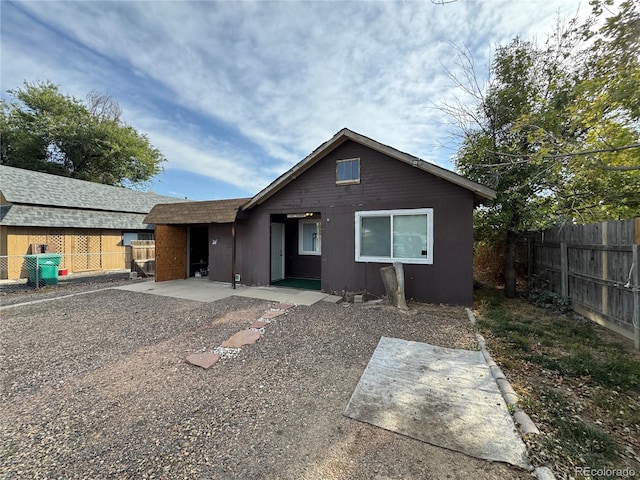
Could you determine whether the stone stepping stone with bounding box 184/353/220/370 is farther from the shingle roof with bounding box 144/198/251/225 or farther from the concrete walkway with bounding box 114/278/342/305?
the shingle roof with bounding box 144/198/251/225

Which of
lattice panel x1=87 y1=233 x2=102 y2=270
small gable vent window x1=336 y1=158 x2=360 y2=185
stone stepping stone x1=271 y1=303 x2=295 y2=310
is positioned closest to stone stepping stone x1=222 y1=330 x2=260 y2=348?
stone stepping stone x1=271 y1=303 x2=295 y2=310

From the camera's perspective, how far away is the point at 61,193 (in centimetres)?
1377

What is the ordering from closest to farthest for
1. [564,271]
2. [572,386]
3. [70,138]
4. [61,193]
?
[572,386] → [564,271] → [61,193] → [70,138]

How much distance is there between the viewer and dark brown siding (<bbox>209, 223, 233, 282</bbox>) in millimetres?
10000

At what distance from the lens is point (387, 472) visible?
1.94 metres

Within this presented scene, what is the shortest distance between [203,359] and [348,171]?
6.02 m

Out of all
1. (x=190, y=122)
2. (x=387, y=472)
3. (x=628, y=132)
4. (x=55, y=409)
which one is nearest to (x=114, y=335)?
(x=55, y=409)

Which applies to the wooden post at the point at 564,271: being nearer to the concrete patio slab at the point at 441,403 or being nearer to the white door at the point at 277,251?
the concrete patio slab at the point at 441,403

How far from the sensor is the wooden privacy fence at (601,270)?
174 inches

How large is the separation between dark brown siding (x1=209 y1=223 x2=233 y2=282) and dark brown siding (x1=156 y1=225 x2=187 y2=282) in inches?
63.8

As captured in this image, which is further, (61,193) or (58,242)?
(61,193)

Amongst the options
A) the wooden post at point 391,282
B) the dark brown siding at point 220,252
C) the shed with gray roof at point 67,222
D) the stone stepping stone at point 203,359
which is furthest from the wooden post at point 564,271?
the shed with gray roof at point 67,222

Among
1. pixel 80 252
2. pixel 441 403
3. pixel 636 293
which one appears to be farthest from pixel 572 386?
pixel 80 252

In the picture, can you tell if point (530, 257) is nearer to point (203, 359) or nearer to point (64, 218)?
point (203, 359)
